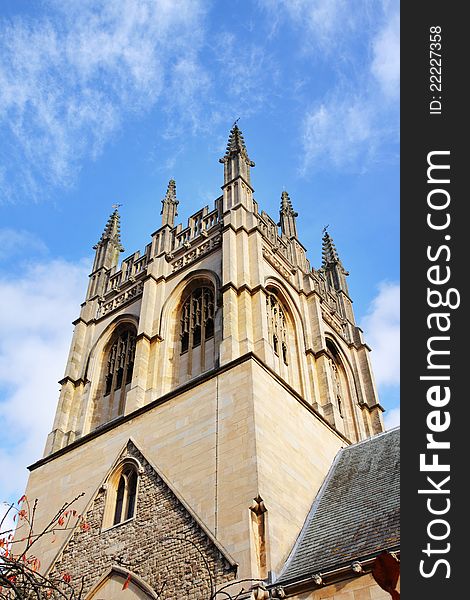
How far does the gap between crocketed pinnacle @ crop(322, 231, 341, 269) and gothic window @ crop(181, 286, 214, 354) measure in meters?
9.46

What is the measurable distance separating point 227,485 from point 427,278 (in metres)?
7.20

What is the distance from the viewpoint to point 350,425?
19828 mm

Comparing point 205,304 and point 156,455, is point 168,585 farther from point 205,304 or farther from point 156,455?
point 205,304

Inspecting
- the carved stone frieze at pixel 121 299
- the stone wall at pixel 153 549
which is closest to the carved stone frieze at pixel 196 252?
the carved stone frieze at pixel 121 299

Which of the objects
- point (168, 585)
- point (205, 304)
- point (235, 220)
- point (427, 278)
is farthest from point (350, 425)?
point (427, 278)

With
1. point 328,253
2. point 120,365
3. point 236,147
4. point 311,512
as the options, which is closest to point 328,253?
point 328,253

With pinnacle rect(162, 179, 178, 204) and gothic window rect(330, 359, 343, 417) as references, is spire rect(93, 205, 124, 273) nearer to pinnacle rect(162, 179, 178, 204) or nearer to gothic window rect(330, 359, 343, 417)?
pinnacle rect(162, 179, 178, 204)

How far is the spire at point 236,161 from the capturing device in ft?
70.8

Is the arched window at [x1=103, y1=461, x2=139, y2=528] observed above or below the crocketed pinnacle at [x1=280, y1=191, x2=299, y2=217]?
below

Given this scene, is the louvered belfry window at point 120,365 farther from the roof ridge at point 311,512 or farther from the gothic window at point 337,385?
the gothic window at point 337,385

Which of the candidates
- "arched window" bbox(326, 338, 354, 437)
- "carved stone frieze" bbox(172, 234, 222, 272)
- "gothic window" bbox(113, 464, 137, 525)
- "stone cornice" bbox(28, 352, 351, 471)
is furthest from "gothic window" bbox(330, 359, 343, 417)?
"gothic window" bbox(113, 464, 137, 525)

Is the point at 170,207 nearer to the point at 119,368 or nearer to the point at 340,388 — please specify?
the point at 119,368

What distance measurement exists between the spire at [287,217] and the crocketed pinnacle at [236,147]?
2710 mm

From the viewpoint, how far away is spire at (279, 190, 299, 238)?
23.5m
